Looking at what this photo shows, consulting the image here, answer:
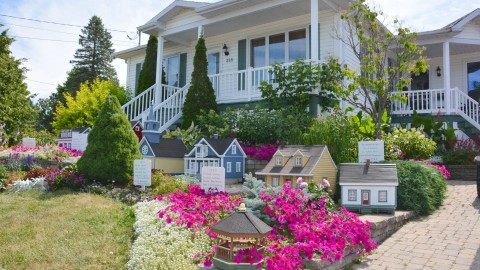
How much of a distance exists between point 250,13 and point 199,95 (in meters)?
3.32

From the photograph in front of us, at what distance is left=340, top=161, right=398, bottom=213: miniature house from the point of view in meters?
6.00

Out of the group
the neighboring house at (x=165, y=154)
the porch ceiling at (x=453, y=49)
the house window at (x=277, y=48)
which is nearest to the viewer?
the neighboring house at (x=165, y=154)

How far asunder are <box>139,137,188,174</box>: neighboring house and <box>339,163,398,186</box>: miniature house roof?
4.24 metres

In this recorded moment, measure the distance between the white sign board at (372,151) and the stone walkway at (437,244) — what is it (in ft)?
4.44

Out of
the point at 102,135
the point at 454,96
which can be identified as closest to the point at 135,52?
the point at 102,135

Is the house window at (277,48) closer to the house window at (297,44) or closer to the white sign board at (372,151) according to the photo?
the house window at (297,44)

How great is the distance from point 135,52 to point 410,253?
1822cm

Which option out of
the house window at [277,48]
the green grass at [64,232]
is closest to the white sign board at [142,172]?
the green grass at [64,232]

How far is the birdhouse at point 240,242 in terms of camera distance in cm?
355

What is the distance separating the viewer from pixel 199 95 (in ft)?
43.9

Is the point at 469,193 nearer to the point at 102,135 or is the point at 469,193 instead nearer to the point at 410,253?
the point at 410,253

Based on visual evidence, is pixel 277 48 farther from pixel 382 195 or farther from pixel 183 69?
pixel 382 195

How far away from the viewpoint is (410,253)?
4.98 metres

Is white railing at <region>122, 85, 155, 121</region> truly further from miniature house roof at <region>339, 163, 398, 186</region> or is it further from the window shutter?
miniature house roof at <region>339, 163, 398, 186</region>
